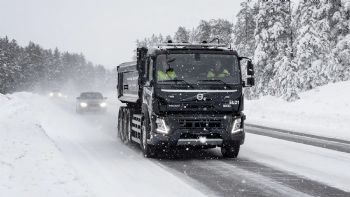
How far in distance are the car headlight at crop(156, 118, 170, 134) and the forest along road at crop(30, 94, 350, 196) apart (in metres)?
0.76

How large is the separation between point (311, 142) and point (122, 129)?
6.26m

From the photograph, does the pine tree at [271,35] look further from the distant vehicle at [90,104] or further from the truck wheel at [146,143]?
the truck wheel at [146,143]

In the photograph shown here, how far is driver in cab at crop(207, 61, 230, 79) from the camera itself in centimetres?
1245

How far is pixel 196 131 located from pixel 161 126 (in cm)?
82

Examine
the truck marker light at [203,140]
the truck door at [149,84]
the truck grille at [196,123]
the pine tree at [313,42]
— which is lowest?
the truck marker light at [203,140]

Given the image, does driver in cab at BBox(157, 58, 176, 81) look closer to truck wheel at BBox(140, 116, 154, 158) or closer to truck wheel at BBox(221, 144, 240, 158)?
truck wheel at BBox(140, 116, 154, 158)

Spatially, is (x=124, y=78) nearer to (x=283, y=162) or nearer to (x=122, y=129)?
(x=122, y=129)

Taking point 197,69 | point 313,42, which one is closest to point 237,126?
point 197,69

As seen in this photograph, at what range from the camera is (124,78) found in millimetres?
17969

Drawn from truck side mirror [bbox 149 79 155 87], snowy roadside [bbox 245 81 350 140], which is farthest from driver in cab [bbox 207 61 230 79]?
snowy roadside [bbox 245 81 350 140]

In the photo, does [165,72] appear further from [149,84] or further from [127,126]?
[127,126]

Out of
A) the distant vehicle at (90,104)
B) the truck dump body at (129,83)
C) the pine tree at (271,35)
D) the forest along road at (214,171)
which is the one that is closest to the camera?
the forest along road at (214,171)

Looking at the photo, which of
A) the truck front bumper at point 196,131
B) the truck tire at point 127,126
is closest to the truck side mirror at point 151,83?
the truck front bumper at point 196,131

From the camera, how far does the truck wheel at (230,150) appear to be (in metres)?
13.0
